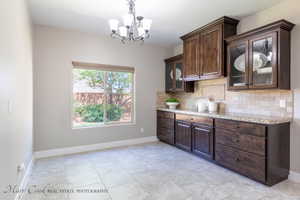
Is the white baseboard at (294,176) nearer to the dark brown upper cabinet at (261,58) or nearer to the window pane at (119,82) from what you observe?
the dark brown upper cabinet at (261,58)

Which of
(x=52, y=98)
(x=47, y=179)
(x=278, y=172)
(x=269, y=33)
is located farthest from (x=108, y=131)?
(x=269, y=33)

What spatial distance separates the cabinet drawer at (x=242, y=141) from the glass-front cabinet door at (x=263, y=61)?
2.62 ft

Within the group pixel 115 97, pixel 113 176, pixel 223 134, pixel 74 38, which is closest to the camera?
pixel 113 176

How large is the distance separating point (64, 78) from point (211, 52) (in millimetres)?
3086

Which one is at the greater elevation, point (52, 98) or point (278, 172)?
point (52, 98)

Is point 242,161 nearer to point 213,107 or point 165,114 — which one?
point 213,107

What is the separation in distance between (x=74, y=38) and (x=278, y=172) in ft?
14.6

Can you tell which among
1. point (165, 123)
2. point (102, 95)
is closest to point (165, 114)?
point (165, 123)

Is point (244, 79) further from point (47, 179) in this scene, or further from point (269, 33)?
point (47, 179)

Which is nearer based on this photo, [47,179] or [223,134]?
[47,179]

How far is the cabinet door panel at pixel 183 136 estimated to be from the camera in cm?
374

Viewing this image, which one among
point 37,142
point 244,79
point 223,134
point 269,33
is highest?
point 269,33

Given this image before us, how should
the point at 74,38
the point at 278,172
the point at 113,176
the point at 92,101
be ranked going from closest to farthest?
the point at 278,172, the point at 113,176, the point at 74,38, the point at 92,101

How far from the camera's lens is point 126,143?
176 inches
